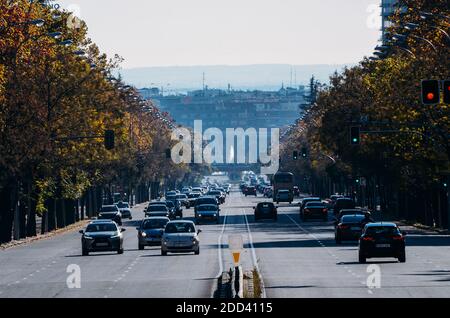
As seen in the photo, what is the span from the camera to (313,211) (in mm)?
116125

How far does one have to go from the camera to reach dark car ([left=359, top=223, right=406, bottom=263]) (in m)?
55.7

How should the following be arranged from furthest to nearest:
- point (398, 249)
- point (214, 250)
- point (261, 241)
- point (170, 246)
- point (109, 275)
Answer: point (261, 241) → point (214, 250) → point (170, 246) → point (398, 249) → point (109, 275)

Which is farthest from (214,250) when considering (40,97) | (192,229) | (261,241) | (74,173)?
(74,173)

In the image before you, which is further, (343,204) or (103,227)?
(343,204)

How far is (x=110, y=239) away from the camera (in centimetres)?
6856

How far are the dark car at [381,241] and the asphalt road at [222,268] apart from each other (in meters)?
0.54

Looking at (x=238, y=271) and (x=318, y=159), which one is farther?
(x=318, y=159)

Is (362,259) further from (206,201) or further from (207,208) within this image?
(206,201)

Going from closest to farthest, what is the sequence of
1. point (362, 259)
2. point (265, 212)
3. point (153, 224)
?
point (362, 259) < point (153, 224) < point (265, 212)

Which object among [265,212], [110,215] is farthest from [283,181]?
[110,215]

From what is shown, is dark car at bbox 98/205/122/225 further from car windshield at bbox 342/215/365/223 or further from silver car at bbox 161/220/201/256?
silver car at bbox 161/220/201/256

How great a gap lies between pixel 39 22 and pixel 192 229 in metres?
10.9

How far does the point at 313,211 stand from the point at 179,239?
4978 centimetres
